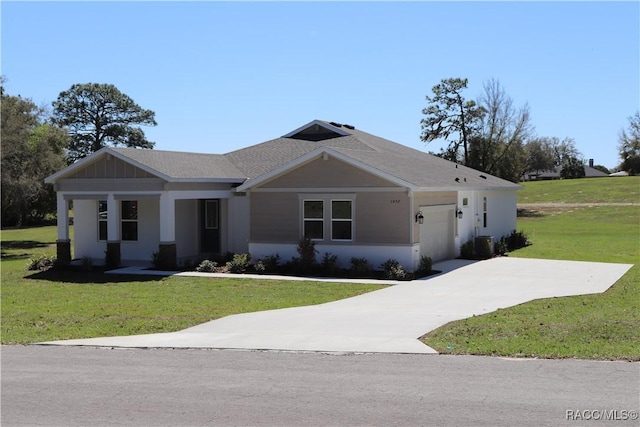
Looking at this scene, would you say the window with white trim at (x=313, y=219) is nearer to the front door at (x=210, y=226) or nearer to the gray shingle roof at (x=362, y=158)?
the gray shingle roof at (x=362, y=158)

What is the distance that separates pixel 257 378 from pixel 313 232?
14833 mm

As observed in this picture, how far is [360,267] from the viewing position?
2219cm

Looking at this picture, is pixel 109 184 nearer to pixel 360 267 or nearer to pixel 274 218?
pixel 274 218

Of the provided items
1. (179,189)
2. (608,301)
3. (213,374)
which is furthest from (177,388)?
(179,189)

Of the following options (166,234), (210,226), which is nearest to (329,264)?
(166,234)

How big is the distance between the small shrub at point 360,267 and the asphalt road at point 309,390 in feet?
37.7

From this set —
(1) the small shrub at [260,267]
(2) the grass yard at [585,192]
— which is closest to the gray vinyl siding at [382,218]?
(1) the small shrub at [260,267]

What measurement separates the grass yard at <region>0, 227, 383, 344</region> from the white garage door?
498 cm

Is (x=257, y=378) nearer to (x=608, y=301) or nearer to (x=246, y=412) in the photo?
(x=246, y=412)

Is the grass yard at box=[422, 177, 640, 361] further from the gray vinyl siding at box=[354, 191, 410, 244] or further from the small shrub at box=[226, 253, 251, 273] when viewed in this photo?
the small shrub at box=[226, 253, 251, 273]

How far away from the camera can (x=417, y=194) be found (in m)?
22.8

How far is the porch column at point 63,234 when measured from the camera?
84.7 feet

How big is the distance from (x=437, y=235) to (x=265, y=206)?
626 centimetres

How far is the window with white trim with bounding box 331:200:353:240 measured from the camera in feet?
76.3
